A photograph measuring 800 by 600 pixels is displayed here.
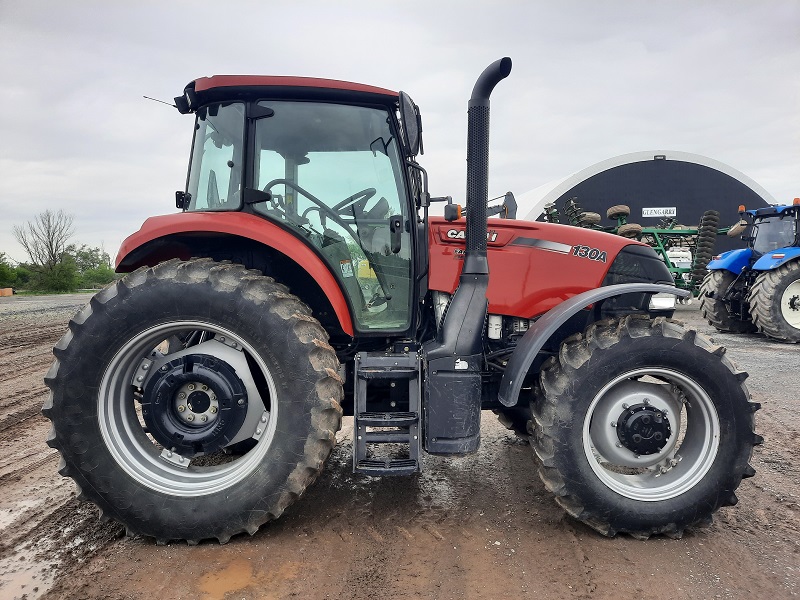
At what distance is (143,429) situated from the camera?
2787mm

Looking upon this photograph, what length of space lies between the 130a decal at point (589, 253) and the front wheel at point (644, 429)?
524 millimetres

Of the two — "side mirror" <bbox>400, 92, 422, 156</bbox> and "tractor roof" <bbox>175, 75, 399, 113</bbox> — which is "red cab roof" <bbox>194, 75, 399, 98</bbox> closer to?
"tractor roof" <bbox>175, 75, 399, 113</bbox>

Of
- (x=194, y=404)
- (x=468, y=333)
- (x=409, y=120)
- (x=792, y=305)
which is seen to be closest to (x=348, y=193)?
(x=409, y=120)

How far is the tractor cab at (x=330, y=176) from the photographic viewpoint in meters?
2.87

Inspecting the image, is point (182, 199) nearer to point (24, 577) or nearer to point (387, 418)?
point (387, 418)

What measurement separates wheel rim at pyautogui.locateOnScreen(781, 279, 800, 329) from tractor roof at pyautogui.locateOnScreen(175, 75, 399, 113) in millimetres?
8696

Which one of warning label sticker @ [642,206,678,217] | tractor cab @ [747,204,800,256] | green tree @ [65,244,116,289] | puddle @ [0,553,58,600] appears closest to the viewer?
puddle @ [0,553,58,600]

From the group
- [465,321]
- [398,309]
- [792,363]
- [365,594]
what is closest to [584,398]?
[465,321]

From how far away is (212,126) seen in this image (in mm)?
3000

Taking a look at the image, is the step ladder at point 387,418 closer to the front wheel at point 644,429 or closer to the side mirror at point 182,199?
the front wheel at point 644,429

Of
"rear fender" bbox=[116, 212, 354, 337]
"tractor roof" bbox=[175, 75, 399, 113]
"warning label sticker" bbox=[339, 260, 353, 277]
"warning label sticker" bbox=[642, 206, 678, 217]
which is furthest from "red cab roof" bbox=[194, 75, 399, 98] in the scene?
"warning label sticker" bbox=[642, 206, 678, 217]

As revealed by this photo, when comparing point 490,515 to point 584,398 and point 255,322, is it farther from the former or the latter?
point 255,322

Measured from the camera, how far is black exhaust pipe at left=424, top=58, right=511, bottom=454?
8.82 ft

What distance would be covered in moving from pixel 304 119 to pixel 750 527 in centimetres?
318
